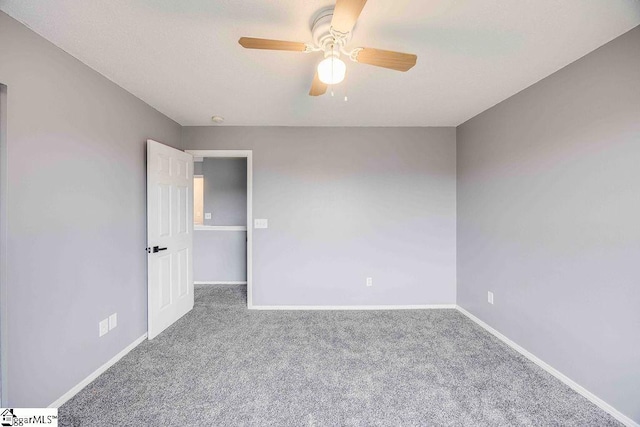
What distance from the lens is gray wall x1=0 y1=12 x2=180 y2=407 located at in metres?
1.46

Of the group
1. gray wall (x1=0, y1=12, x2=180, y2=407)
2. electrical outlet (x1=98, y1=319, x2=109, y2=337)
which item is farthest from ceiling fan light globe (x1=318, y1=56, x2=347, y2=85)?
electrical outlet (x1=98, y1=319, x2=109, y2=337)

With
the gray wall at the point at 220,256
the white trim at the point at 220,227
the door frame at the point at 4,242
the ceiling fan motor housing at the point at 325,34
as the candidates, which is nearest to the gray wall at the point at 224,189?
the white trim at the point at 220,227

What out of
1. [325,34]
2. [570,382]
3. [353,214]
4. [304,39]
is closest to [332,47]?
[325,34]

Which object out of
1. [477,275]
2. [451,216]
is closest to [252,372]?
[477,275]

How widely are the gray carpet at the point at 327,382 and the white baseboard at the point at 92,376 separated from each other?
4 centimetres

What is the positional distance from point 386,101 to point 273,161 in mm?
1542

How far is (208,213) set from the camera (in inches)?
185

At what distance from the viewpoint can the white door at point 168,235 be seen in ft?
8.38

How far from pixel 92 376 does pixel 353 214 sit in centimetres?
285

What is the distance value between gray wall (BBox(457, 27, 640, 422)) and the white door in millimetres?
3450

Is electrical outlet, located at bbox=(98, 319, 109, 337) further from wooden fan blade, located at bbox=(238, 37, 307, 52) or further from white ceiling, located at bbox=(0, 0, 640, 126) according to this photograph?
wooden fan blade, located at bbox=(238, 37, 307, 52)

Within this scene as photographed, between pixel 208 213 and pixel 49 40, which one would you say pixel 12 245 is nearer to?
pixel 49 40

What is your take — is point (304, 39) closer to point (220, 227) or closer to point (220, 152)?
point (220, 152)

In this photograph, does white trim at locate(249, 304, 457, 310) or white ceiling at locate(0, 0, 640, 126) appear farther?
white trim at locate(249, 304, 457, 310)
